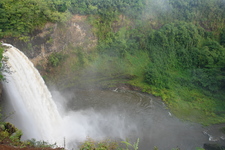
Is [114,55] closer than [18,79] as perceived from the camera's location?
No

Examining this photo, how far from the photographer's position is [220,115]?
17.0m

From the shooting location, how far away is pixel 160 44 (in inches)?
909

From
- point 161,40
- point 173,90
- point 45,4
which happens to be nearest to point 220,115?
point 173,90

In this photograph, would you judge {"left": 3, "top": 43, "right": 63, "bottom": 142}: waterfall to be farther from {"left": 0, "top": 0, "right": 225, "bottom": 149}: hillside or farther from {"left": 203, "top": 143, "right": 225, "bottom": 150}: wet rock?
{"left": 203, "top": 143, "right": 225, "bottom": 150}: wet rock

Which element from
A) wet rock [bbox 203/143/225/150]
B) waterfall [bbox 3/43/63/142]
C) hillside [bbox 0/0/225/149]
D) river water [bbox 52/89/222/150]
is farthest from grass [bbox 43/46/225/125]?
waterfall [bbox 3/43/63/142]

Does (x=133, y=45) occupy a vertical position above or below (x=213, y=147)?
above

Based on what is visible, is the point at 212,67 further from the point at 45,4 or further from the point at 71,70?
the point at 45,4

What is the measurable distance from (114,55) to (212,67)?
10.7m

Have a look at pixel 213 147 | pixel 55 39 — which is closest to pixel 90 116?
pixel 55 39

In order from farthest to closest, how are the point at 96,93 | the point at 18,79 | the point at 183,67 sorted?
the point at 183,67 → the point at 96,93 → the point at 18,79

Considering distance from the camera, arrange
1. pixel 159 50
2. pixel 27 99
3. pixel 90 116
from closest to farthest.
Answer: pixel 27 99, pixel 90 116, pixel 159 50

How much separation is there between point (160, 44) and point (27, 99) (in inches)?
657

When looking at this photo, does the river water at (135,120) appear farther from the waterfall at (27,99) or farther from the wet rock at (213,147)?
the waterfall at (27,99)

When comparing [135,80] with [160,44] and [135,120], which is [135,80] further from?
[135,120]
